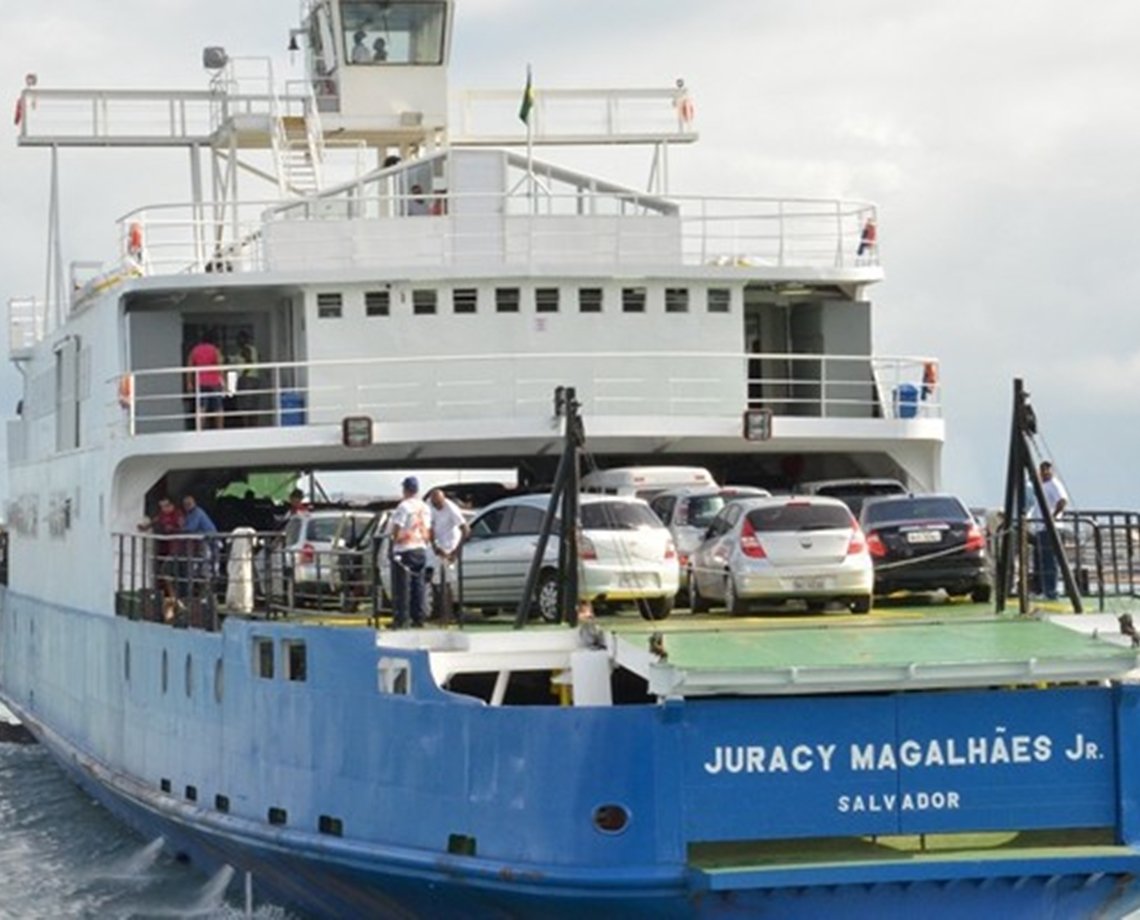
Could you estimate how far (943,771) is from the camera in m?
17.2

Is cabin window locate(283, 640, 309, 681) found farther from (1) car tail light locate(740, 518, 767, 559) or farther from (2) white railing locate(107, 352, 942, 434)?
(2) white railing locate(107, 352, 942, 434)

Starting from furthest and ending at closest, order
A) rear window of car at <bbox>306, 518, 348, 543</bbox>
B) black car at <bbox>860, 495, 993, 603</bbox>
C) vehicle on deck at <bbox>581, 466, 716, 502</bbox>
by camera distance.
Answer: rear window of car at <bbox>306, 518, 348, 543</bbox>, vehicle on deck at <bbox>581, 466, 716, 502</bbox>, black car at <bbox>860, 495, 993, 603</bbox>

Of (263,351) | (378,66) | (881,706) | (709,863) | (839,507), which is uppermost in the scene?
(378,66)

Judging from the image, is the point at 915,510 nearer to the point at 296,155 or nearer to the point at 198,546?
the point at 198,546

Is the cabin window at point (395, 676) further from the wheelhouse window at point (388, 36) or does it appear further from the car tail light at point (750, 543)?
the wheelhouse window at point (388, 36)

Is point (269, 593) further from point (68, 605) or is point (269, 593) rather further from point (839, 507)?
point (68, 605)

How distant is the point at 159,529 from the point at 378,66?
1048 centimetres

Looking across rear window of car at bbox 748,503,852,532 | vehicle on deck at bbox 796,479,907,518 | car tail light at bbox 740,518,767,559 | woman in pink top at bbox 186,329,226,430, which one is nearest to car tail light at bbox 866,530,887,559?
rear window of car at bbox 748,503,852,532

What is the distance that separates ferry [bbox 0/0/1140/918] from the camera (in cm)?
1709

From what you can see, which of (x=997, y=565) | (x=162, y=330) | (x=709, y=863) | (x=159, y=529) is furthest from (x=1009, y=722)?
(x=162, y=330)

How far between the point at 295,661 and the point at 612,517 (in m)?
3.01

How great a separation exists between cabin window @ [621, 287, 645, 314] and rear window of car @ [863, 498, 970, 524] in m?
4.86

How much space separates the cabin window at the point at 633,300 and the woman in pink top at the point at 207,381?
4.51m

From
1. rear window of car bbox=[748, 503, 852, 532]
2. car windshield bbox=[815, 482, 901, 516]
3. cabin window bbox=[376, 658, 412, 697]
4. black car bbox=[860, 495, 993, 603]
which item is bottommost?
cabin window bbox=[376, 658, 412, 697]
